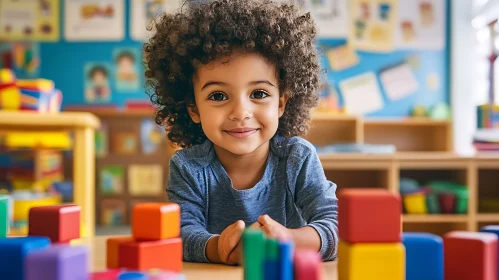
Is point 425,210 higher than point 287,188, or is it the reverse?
point 287,188

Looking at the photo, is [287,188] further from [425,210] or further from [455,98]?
[455,98]

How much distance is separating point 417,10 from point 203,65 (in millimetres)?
2831

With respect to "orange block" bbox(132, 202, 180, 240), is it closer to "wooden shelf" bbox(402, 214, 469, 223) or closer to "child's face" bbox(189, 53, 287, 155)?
"child's face" bbox(189, 53, 287, 155)

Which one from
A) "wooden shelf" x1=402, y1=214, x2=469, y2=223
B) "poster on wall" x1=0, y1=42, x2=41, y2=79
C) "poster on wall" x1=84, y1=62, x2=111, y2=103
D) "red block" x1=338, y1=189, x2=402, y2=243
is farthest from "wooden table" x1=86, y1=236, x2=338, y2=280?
"poster on wall" x1=0, y1=42, x2=41, y2=79

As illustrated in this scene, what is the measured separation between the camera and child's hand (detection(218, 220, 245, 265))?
568 mm

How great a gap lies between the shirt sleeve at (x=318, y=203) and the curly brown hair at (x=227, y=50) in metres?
0.13

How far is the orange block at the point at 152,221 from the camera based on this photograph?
0.41 m

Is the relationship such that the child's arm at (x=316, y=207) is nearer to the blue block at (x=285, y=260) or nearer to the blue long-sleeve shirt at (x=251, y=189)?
the blue long-sleeve shirt at (x=251, y=189)

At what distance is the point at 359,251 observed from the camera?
0.37m

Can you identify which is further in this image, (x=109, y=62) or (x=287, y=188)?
(x=109, y=62)

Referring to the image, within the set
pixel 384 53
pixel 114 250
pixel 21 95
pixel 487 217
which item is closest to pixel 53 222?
pixel 114 250

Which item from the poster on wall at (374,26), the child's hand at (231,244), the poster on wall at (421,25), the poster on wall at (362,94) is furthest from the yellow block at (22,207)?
the poster on wall at (421,25)

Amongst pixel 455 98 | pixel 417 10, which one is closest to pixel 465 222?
pixel 455 98

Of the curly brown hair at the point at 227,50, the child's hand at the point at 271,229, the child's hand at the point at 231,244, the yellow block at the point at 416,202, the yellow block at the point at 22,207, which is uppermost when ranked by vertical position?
the curly brown hair at the point at 227,50
